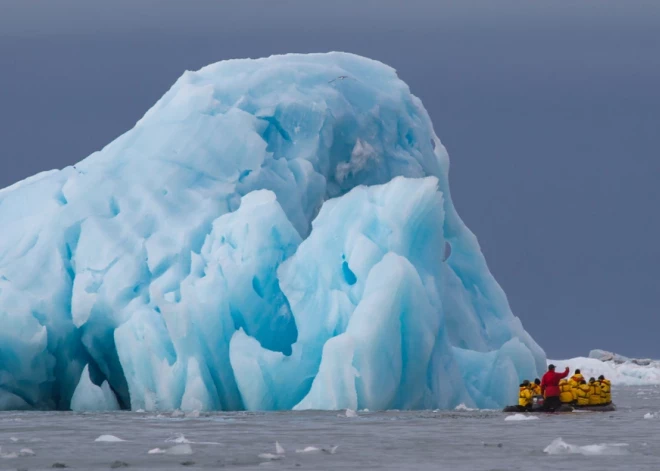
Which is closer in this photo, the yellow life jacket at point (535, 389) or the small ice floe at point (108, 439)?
the small ice floe at point (108, 439)

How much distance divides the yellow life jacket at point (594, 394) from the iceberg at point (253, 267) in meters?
1.61

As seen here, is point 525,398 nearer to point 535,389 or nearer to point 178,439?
point 535,389

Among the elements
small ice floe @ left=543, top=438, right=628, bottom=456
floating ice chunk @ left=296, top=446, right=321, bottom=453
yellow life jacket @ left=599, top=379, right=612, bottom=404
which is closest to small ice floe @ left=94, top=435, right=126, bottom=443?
floating ice chunk @ left=296, top=446, right=321, bottom=453

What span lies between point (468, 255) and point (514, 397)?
574 centimetres

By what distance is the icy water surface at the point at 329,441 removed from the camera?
1808 centimetres

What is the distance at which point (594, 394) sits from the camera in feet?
106

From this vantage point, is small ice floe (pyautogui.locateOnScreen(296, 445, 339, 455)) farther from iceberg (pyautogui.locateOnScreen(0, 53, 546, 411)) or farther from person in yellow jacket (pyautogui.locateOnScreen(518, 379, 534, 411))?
person in yellow jacket (pyautogui.locateOnScreen(518, 379, 534, 411))

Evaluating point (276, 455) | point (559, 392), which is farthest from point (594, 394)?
point (276, 455)

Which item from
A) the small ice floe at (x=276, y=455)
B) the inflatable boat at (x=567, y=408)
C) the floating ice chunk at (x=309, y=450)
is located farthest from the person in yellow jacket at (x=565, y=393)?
the small ice floe at (x=276, y=455)

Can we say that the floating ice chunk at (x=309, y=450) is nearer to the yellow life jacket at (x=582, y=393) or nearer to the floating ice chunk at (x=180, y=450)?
the floating ice chunk at (x=180, y=450)

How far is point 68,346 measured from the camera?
31.6 meters

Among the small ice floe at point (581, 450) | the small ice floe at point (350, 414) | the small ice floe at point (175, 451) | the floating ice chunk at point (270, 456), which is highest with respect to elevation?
the small ice floe at point (350, 414)

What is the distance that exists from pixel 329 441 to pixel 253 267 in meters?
9.01

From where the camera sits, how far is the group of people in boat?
29.8 meters
